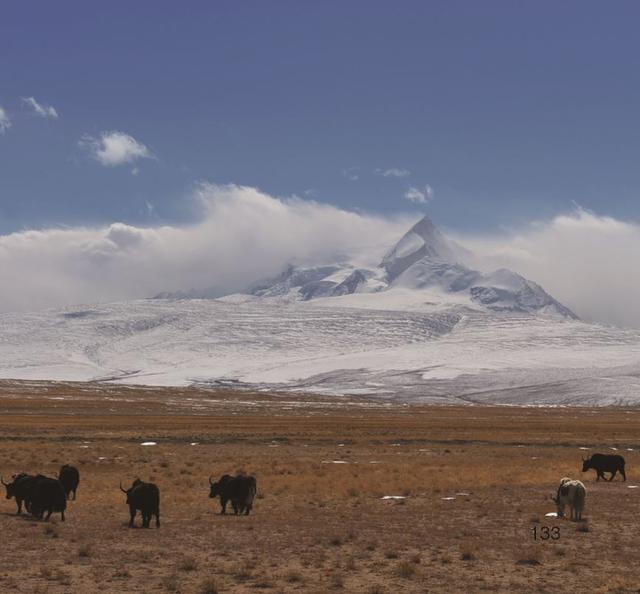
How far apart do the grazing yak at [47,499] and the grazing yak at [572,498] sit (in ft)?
48.5

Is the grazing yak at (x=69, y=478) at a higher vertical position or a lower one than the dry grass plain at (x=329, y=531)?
higher

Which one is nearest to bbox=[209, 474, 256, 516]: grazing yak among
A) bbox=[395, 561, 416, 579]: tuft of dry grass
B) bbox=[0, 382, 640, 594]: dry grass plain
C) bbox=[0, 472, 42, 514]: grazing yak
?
bbox=[0, 382, 640, 594]: dry grass plain

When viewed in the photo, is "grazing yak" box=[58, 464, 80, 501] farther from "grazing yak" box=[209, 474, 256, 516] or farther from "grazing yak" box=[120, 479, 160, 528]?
"grazing yak" box=[120, 479, 160, 528]

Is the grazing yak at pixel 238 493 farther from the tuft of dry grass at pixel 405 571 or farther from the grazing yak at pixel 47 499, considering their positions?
the tuft of dry grass at pixel 405 571

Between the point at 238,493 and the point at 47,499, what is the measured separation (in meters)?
5.79

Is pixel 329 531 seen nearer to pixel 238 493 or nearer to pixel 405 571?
pixel 238 493

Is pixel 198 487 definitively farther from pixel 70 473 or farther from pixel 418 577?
pixel 418 577

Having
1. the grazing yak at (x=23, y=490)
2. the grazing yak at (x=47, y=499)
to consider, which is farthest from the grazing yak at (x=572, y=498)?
the grazing yak at (x=23, y=490)

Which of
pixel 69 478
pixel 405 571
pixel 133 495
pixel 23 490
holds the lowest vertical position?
pixel 405 571

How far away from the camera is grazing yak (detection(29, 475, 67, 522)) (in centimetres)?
2562

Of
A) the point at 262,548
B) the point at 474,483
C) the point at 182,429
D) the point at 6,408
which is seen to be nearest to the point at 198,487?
the point at 474,483

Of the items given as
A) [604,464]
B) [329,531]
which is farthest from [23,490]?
[604,464]

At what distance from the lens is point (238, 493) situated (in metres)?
27.6

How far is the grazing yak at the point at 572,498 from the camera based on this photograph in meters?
25.9
